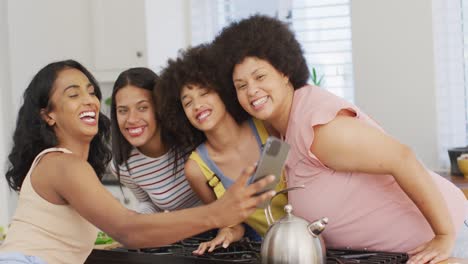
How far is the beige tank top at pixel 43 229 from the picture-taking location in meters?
1.89

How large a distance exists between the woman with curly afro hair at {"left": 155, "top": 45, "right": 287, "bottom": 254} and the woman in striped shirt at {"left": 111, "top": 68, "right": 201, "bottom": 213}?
76 mm

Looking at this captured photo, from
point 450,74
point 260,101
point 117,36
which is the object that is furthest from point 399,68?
point 260,101

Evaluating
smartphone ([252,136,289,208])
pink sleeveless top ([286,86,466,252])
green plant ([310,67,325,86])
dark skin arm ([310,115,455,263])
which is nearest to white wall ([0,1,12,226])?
green plant ([310,67,325,86])

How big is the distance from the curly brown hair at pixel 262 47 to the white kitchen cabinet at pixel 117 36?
86.8 inches

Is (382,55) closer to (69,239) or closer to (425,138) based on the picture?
(425,138)

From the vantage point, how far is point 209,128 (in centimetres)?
217

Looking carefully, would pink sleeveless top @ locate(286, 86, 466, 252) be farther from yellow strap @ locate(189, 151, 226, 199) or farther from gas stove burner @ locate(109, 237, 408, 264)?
yellow strap @ locate(189, 151, 226, 199)

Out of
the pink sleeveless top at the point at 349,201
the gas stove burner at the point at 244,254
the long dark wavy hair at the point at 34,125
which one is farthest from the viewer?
the long dark wavy hair at the point at 34,125

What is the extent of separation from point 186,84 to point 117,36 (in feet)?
7.65

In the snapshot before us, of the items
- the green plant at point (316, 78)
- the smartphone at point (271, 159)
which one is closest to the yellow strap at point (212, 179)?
the smartphone at point (271, 159)

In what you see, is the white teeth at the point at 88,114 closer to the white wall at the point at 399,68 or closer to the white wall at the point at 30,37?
the white wall at the point at 399,68

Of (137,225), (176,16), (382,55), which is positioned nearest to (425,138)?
(382,55)

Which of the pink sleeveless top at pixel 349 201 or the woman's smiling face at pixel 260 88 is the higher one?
the woman's smiling face at pixel 260 88

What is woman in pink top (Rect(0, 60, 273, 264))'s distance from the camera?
1.68 m
